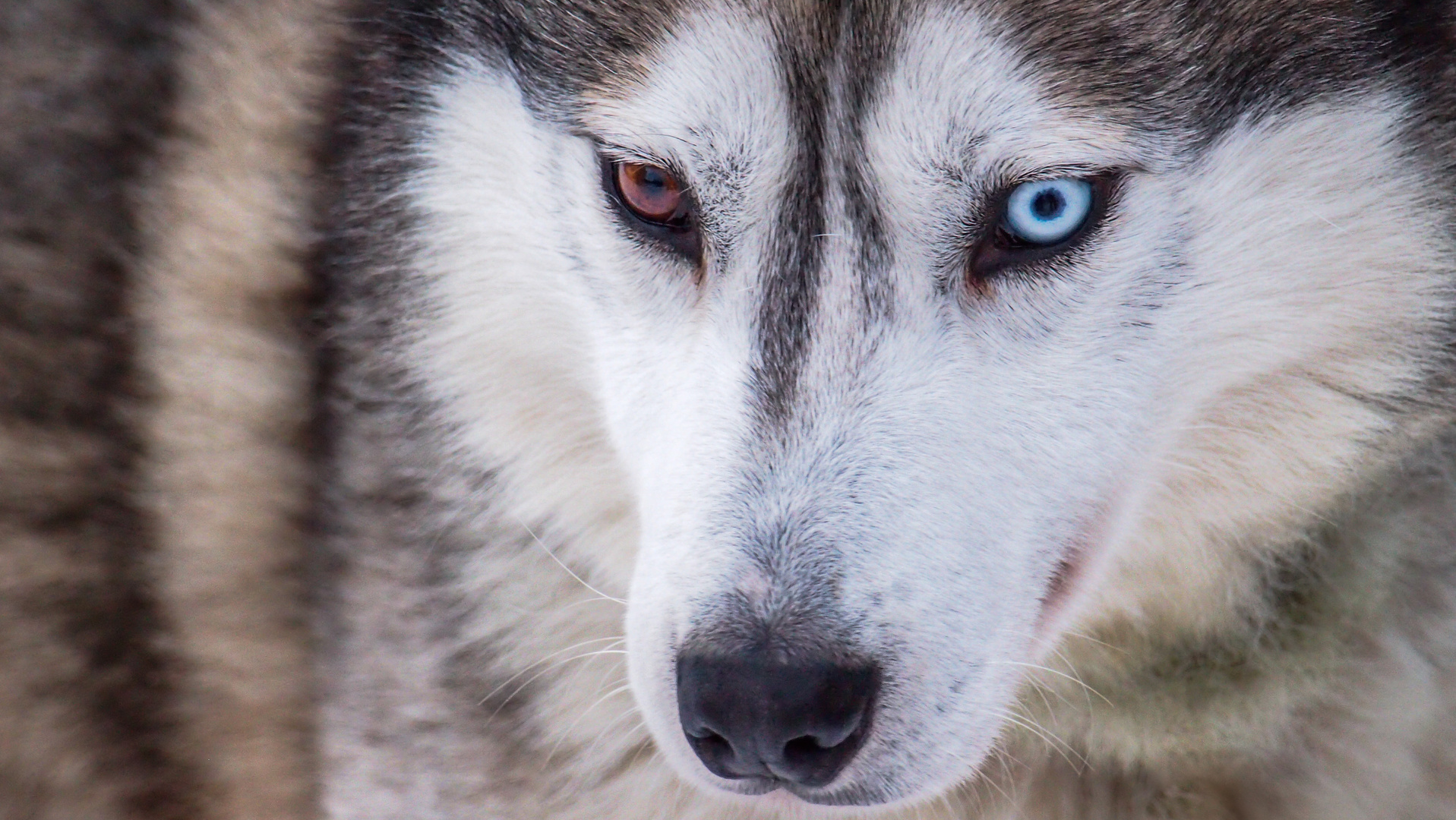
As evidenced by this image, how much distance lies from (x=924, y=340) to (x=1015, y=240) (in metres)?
0.17

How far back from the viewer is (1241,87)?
72.8 inches

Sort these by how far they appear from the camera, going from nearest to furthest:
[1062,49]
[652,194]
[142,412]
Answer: [1062,49]
[652,194]
[142,412]

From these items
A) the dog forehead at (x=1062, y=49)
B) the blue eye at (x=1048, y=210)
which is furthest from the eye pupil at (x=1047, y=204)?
the dog forehead at (x=1062, y=49)

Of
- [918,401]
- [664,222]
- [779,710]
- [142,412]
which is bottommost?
[142,412]

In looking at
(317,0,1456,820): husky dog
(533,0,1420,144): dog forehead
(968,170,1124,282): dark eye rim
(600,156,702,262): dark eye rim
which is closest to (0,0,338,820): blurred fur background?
(317,0,1456,820): husky dog

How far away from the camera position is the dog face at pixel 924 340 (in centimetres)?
172

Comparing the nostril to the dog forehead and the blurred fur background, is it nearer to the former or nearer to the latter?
the dog forehead

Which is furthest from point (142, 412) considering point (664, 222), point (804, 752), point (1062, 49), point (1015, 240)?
point (1062, 49)

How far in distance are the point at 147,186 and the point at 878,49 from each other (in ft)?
5.39

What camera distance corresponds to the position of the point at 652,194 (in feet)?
6.52

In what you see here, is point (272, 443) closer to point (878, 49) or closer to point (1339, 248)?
point (878, 49)

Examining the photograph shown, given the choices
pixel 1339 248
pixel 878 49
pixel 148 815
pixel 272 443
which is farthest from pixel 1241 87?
pixel 148 815

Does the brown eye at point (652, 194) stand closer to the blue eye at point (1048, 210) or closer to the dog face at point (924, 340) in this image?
the dog face at point (924, 340)

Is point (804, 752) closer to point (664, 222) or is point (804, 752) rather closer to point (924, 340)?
point (924, 340)
